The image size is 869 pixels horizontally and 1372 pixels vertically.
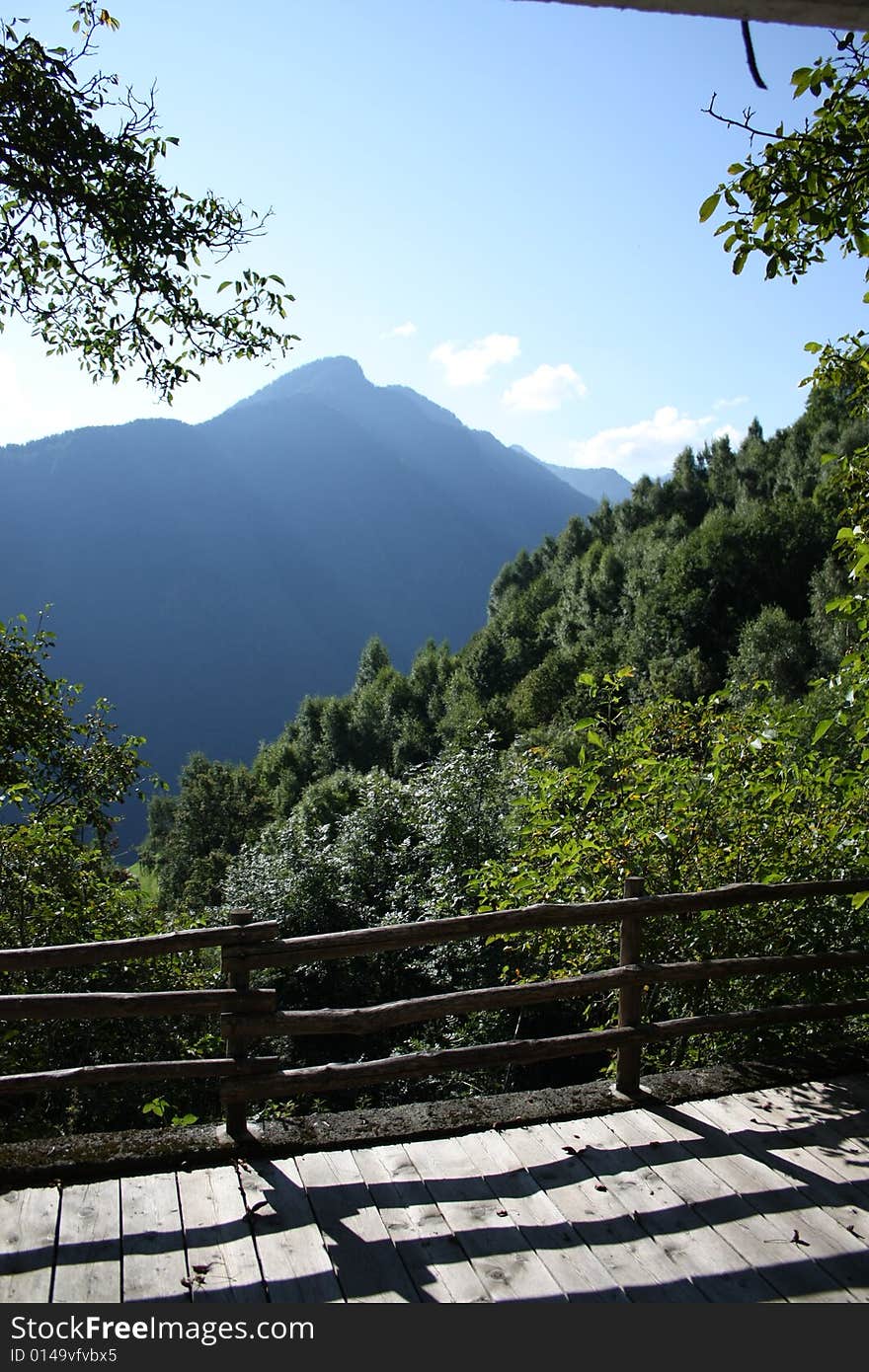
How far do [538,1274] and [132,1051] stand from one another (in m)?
5.12

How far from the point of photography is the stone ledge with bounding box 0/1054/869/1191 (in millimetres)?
3818

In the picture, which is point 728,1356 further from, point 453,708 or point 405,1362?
point 453,708

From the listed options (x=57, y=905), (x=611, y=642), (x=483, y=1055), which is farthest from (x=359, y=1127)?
(x=611, y=642)

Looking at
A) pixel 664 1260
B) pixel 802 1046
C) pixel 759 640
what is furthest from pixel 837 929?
pixel 759 640

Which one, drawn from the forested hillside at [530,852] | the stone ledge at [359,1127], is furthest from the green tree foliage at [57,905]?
the stone ledge at [359,1127]

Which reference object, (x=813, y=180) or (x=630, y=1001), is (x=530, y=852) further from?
(x=813, y=180)

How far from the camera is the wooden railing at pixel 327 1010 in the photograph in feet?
12.8

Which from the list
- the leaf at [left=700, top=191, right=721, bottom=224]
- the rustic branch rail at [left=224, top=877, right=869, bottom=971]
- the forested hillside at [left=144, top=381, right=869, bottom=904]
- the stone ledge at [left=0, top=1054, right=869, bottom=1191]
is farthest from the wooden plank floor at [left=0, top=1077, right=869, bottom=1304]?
the forested hillside at [left=144, top=381, right=869, bottom=904]

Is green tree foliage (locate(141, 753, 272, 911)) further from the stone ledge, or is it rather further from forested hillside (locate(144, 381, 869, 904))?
the stone ledge

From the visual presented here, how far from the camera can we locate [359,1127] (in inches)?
165

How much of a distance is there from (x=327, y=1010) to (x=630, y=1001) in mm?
1472

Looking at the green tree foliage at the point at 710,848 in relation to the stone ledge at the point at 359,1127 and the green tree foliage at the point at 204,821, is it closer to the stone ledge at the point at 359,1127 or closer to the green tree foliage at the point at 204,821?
the stone ledge at the point at 359,1127

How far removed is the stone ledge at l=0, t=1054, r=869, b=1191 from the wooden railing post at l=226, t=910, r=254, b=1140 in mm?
54

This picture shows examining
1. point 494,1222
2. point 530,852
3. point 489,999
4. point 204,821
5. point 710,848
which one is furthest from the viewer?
point 204,821
